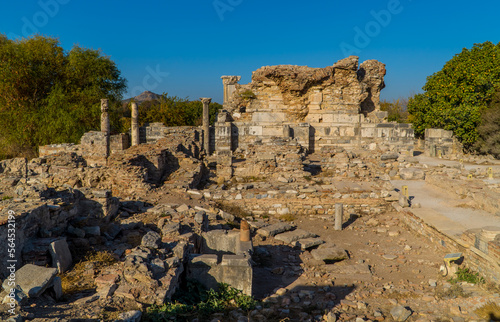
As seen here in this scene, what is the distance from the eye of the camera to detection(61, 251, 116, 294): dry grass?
4746 millimetres

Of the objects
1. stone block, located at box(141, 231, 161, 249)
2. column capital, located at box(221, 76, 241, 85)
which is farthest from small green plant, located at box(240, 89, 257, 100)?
stone block, located at box(141, 231, 161, 249)

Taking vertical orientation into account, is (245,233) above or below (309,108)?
below

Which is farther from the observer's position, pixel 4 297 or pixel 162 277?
pixel 162 277

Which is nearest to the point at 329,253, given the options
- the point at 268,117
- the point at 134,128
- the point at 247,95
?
the point at 268,117

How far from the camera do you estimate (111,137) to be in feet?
63.8

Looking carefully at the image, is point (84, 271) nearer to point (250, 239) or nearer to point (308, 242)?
point (250, 239)

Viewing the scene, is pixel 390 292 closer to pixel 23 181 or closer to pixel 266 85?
pixel 23 181

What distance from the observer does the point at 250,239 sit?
6676 mm

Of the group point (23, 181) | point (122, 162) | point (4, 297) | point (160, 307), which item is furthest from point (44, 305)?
point (122, 162)

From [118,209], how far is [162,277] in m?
4.04

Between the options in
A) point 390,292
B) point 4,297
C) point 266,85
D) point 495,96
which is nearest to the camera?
point 4,297

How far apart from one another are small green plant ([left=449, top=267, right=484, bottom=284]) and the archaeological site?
29 mm

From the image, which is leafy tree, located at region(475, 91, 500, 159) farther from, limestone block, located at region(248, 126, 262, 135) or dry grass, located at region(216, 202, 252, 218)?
dry grass, located at region(216, 202, 252, 218)

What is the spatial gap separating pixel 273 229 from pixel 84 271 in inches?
181
